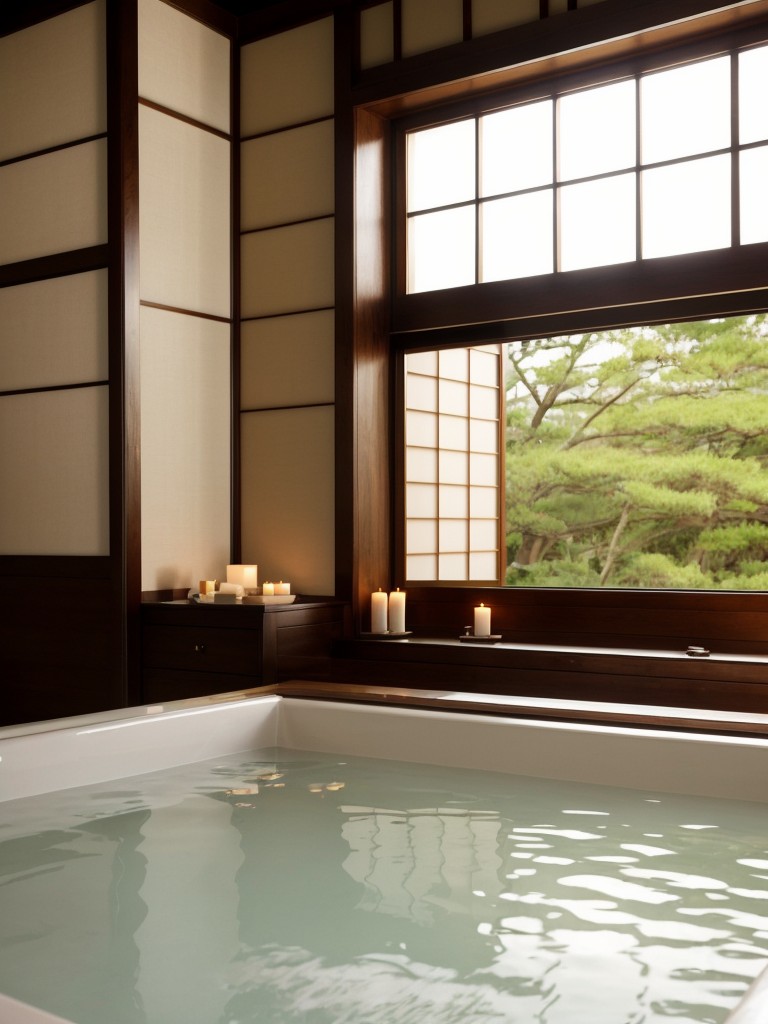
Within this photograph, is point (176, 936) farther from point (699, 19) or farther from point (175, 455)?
point (699, 19)

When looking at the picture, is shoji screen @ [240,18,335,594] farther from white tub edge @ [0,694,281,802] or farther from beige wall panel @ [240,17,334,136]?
white tub edge @ [0,694,281,802]

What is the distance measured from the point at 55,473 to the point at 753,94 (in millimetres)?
2589

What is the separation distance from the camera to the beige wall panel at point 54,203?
366 cm

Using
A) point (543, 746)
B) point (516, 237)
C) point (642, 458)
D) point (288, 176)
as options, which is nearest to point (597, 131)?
point (516, 237)

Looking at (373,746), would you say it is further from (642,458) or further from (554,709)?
(642,458)

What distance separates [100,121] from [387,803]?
2661 millimetres

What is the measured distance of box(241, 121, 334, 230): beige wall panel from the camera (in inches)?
150

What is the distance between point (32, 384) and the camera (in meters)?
3.82

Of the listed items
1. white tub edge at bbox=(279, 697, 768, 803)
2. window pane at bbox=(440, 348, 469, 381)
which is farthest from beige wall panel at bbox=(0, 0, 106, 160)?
white tub edge at bbox=(279, 697, 768, 803)

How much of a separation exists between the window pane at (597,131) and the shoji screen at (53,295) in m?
1.58

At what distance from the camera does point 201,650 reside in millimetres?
3441

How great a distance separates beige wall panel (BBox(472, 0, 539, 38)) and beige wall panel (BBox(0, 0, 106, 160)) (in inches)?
50.7

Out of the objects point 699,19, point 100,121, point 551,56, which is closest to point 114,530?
point 100,121

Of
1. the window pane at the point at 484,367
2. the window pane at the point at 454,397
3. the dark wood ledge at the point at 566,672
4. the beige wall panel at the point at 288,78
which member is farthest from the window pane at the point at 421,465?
the beige wall panel at the point at 288,78
